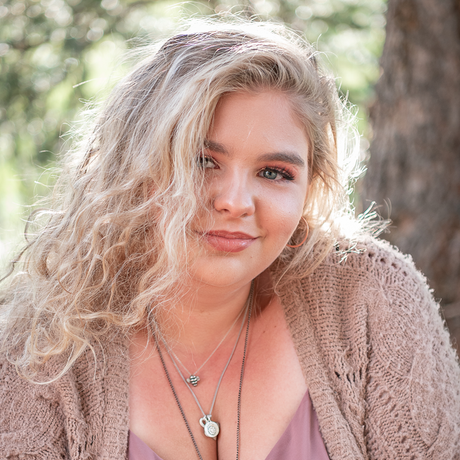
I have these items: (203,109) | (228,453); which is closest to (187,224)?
(203,109)

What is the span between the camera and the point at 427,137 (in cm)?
282

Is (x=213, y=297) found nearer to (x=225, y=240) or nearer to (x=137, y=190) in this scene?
(x=225, y=240)

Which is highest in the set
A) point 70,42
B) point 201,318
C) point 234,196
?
point 70,42

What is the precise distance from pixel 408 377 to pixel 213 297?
2.15ft

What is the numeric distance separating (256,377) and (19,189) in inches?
101

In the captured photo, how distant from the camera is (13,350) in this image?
159 cm

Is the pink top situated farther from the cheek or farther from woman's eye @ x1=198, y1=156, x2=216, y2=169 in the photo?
woman's eye @ x1=198, y1=156, x2=216, y2=169

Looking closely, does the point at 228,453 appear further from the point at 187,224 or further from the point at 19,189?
the point at 19,189

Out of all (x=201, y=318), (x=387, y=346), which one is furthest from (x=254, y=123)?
(x=387, y=346)

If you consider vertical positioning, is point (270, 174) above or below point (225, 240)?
above

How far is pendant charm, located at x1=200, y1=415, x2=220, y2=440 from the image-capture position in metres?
1.68

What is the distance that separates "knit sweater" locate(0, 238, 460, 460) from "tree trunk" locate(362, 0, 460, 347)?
3.39ft

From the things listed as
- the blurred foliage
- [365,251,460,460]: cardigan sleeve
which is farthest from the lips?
the blurred foliage

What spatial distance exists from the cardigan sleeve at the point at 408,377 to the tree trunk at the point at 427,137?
41.4 inches
